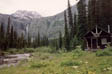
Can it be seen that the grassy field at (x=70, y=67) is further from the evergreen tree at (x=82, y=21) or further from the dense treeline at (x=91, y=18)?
the dense treeline at (x=91, y=18)

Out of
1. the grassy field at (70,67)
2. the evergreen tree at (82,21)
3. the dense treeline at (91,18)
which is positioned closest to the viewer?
the grassy field at (70,67)

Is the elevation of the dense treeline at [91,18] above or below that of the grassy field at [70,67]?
above

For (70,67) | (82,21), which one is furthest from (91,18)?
(70,67)

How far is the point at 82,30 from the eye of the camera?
1636 inches

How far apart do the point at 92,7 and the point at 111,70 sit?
43.1 metres

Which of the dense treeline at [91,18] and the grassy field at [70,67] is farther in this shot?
the dense treeline at [91,18]

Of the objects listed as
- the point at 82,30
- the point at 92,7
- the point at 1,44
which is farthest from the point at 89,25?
the point at 1,44

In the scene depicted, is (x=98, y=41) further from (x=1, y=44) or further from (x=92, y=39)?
(x=1, y=44)

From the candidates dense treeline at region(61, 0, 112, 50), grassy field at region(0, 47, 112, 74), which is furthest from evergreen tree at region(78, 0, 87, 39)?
grassy field at region(0, 47, 112, 74)

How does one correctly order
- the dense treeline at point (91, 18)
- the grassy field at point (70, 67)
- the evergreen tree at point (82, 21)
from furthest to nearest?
the dense treeline at point (91, 18) → the evergreen tree at point (82, 21) → the grassy field at point (70, 67)

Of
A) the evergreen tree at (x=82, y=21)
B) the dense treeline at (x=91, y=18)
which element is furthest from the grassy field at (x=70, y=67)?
the dense treeline at (x=91, y=18)

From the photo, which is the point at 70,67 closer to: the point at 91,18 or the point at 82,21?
the point at 82,21

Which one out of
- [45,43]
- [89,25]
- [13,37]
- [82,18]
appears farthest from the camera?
[45,43]

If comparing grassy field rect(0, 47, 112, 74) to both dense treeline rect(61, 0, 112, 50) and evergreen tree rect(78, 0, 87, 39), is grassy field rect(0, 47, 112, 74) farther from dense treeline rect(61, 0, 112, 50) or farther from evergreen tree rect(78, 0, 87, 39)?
dense treeline rect(61, 0, 112, 50)
